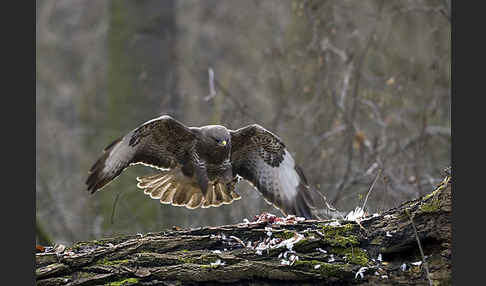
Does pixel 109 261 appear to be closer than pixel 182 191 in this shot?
Yes

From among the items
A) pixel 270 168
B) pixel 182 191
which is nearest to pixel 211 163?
pixel 182 191

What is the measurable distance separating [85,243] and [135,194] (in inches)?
191

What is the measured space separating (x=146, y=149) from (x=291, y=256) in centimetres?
241

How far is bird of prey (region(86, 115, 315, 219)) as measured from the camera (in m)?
5.63

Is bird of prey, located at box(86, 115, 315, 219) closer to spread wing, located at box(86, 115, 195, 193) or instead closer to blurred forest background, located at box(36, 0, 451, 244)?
spread wing, located at box(86, 115, 195, 193)

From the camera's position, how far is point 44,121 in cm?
1461

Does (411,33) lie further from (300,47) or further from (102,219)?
(102,219)

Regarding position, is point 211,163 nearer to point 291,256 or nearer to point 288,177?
point 288,177

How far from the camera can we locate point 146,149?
18.7ft

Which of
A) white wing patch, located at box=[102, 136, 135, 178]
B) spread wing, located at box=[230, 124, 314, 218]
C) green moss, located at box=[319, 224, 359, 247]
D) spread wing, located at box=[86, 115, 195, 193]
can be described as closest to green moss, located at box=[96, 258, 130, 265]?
green moss, located at box=[319, 224, 359, 247]

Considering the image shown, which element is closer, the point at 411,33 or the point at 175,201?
the point at 175,201

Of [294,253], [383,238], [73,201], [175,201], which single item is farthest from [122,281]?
[73,201]

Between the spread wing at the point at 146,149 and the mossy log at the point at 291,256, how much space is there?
1518mm

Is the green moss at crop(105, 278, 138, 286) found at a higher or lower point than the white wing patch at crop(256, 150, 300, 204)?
lower
